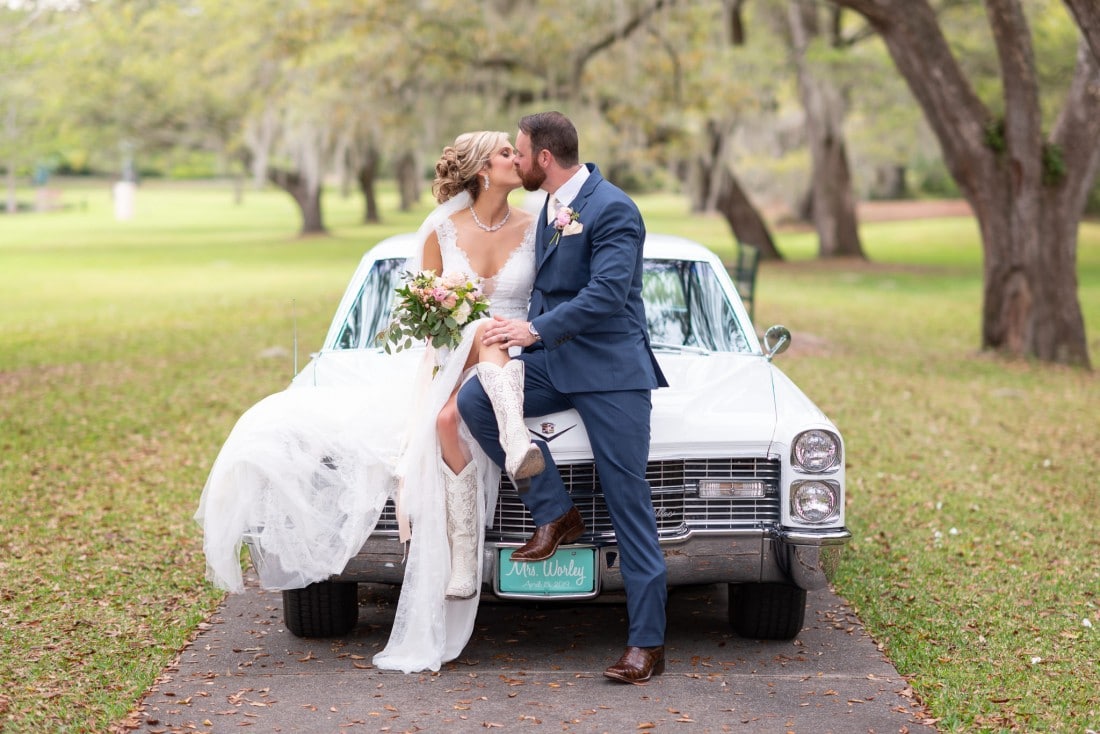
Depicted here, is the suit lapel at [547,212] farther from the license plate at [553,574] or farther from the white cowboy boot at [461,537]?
the license plate at [553,574]

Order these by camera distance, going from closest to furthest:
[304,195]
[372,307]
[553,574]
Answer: [553,574] → [372,307] → [304,195]

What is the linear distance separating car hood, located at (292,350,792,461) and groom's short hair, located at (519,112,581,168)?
0.96 meters

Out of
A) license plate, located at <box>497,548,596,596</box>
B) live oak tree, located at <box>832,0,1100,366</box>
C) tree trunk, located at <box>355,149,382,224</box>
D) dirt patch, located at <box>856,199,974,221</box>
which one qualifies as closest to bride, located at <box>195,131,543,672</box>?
license plate, located at <box>497,548,596,596</box>

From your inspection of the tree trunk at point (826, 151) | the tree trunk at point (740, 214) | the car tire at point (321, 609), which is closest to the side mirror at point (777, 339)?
the car tire at point (321, 609)

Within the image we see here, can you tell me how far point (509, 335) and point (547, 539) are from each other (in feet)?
2.46

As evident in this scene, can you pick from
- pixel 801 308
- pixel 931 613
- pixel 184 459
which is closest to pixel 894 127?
pixel 801 308

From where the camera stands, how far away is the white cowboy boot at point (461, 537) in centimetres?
488

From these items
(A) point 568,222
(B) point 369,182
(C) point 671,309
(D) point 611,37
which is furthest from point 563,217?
(B) point 369,182

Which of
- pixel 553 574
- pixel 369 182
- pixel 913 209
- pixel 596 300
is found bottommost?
pixel 913 209

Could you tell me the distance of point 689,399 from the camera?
5.27 meters

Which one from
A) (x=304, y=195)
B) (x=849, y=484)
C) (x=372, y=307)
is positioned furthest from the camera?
(x=304, y=195)

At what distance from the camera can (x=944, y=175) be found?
176 ft

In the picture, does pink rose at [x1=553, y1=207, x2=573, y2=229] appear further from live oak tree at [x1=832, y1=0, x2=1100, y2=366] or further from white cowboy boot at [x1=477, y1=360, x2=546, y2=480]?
live oak tree at [x1=832, y1=0, x2=1100, y2=366]

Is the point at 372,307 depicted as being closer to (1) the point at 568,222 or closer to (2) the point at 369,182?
(1) the point at 568,222
